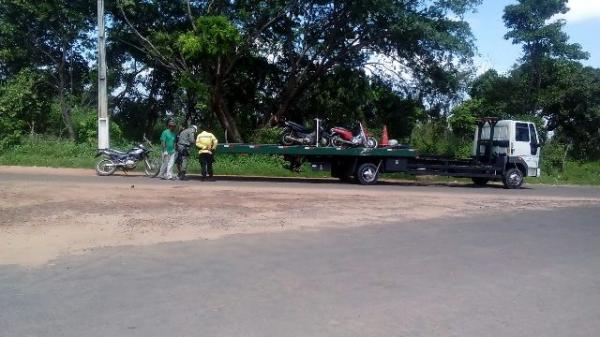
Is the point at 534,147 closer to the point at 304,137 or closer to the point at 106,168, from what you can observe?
the point at 304,137

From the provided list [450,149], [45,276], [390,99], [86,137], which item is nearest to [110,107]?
[86,137]

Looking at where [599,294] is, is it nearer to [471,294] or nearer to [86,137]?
[471,294]

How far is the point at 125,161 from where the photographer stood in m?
18.3

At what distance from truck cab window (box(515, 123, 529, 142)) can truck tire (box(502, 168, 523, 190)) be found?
1.08m

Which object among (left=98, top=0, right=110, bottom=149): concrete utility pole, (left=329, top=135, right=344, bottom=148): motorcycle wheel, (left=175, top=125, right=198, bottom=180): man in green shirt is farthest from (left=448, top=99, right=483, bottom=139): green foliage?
(left=98, top=0, right=110, bottom=149): concrete utility pole

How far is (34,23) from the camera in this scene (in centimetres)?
2494

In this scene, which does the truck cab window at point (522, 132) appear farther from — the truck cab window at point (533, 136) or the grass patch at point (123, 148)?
the grass patch at point (123, 148)

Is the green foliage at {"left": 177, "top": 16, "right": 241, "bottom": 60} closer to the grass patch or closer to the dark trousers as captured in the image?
the grass patch

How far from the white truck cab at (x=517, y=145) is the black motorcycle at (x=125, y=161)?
37.7 feet

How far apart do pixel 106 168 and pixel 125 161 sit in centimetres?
68

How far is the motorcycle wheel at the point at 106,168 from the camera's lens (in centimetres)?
1834

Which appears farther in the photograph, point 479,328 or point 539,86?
point 539,86

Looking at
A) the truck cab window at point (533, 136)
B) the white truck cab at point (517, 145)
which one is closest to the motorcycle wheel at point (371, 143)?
the white truck cab at point (517, 145)

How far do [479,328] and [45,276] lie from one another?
15.2ft
